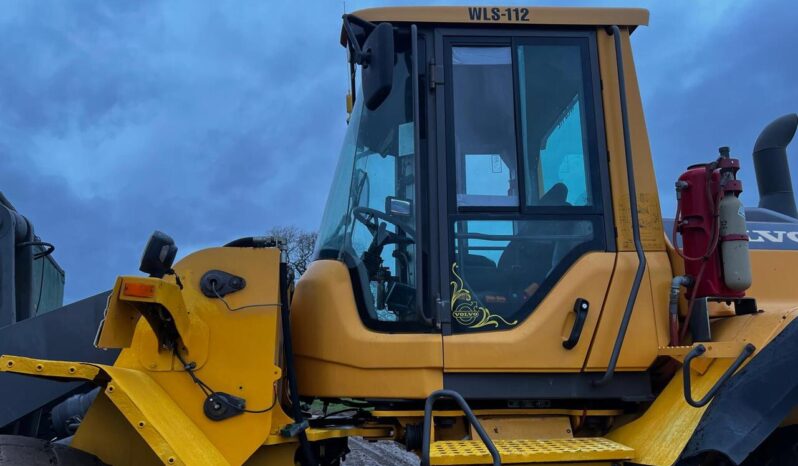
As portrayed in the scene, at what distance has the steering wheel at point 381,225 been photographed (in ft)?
10.3

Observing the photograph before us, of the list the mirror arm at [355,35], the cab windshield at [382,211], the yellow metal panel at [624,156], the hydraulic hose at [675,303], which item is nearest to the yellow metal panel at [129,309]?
the cab windshield at [382,211]

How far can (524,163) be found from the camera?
322cm

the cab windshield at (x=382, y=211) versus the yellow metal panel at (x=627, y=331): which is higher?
the cab windshield at (x=382, y=211)

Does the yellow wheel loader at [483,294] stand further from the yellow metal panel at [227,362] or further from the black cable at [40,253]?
the black cable at [40,253]

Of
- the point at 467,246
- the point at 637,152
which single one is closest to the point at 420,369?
the point at 467,246

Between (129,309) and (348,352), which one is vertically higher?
(129,309)

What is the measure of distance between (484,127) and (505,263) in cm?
69

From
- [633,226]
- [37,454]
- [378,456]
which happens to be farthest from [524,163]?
[378,456]

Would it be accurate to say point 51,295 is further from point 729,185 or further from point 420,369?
point 729,185

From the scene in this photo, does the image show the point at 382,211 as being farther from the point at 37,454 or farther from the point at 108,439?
the point at 37,454

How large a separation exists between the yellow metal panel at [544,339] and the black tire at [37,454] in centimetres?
161

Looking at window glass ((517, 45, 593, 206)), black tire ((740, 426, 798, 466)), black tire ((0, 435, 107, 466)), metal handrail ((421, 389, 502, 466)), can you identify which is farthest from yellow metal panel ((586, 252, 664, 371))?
black tire ((0, 435, 107, 466))

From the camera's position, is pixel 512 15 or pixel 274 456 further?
pixel 512 15

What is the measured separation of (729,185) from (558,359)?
3.73ft
